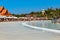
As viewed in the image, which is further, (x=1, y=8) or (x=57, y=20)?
(x=1, y=8)

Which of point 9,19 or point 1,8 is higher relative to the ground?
point 1,8

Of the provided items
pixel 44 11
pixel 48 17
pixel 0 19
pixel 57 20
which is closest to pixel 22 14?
pixel 44 11

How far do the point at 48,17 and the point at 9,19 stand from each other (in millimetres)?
14205

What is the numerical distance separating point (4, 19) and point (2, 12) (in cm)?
1187

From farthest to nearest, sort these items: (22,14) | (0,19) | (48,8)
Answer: (22,14)
(48,8)
(0,19)

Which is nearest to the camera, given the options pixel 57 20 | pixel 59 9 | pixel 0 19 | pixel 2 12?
pixel 57 20

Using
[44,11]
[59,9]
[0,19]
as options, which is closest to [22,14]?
[44,11]

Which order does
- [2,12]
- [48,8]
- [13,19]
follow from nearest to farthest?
[13,19] < [2,12] < [48,8]

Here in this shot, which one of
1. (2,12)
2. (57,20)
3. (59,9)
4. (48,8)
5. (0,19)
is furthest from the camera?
(48,8)

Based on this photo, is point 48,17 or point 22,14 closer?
point 48,17

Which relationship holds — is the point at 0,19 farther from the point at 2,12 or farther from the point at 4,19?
the point at 2,12

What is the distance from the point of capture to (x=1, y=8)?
53094mm

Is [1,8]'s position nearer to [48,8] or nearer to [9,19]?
[9,19]

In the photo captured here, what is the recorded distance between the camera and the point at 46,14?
179 ft
